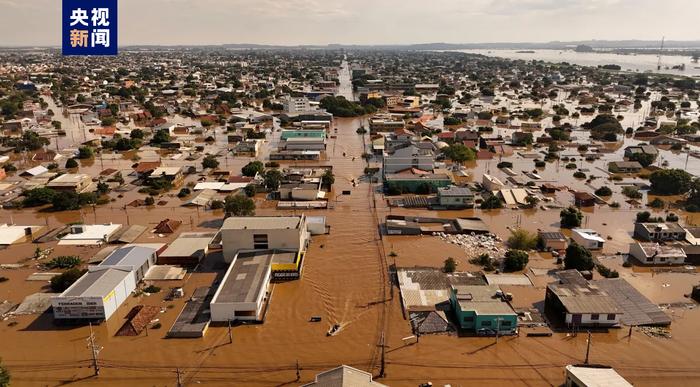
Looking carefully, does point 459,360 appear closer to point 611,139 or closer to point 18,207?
point 18,207

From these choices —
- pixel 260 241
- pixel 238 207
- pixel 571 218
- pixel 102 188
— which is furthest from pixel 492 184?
pixel 102 188

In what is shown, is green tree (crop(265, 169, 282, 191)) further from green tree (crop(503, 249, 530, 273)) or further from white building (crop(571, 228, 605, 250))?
white building (crop(571, 228, 605, 250))

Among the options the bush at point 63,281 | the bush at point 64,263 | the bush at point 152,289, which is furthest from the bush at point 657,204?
the bush at point 64,263

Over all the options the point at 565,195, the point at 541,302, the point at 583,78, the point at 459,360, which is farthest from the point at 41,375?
the point at 583,78

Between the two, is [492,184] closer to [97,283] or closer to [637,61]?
[97,283]

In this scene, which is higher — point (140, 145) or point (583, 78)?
point (583, 78)

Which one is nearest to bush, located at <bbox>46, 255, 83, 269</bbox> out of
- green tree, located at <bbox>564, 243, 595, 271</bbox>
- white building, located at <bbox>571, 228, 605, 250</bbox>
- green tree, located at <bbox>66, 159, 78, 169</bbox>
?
green tree, located at <bbox>66, 159, 78, 169</bbox>
